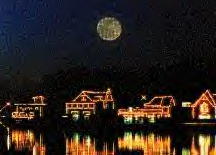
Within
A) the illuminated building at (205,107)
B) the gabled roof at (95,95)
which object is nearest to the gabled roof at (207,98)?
the illuminated building at (205,107)

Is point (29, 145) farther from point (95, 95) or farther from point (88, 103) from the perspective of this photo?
point (95, 95)

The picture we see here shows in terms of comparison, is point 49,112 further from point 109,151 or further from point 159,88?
point 109,151

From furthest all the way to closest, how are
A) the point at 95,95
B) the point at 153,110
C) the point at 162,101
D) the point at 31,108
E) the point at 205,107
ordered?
the point at 31,108 → the point at 95,95 → the point at 162,101 → the point at 153,110 → the point at 205,107

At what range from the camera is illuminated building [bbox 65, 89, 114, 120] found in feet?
147

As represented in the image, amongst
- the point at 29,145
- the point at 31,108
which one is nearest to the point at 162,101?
the point at 31,108

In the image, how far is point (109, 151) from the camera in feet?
52.1

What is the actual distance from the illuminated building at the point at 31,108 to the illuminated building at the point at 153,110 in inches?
258

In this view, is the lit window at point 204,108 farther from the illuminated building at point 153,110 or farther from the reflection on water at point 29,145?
the reflection on water at point 29,145

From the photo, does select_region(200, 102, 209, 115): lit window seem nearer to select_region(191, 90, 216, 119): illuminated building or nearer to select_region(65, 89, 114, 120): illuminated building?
select_region(191, 90, 216, 119): illuminated building

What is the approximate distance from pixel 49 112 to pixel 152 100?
8208 mm

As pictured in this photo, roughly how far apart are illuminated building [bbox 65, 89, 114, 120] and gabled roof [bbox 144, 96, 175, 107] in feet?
9.92

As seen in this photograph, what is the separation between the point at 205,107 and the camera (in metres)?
41.6

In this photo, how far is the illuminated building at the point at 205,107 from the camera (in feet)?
135

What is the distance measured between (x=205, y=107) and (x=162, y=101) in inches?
157
